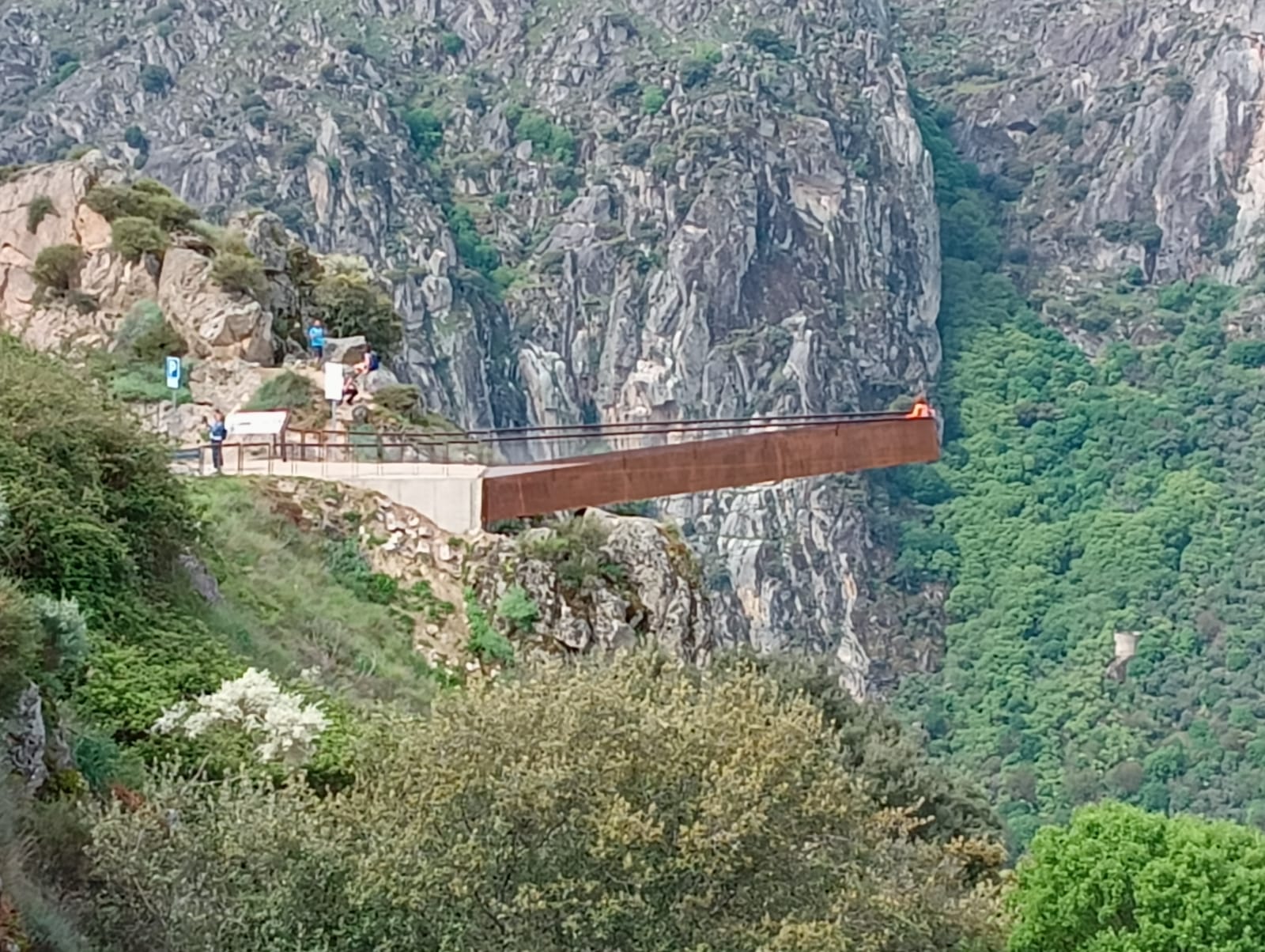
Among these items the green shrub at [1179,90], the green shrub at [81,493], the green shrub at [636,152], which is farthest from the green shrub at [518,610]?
the green shrub at [1179,90]

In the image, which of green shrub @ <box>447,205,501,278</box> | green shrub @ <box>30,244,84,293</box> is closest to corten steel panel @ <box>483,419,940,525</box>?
green shrub @ <box>30,244,84,293</box>

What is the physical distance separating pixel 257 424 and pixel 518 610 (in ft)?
15.7

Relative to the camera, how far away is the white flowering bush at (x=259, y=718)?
51.8 feet

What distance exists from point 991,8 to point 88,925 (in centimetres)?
18227

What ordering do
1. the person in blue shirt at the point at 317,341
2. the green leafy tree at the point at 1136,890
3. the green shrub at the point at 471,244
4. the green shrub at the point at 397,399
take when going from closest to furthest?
the green leafy tree at the point at 1136,890 < the green shrub at the point at 397,399 < the person in blue shirt at the point at 317,341 < the green shrub at the point at 471,244

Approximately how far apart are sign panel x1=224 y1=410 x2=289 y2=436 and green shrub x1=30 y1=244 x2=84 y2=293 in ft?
31.0

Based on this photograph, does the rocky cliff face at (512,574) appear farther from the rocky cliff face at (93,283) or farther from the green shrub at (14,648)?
the green shrub at (14,648)

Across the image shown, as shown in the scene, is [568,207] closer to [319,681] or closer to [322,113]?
[322,113]

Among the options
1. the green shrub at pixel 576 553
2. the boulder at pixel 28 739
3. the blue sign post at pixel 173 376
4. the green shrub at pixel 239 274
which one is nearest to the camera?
the boulder at pixel 28 739

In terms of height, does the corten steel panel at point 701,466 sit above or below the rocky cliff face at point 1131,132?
below

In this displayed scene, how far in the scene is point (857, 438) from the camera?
2583 centimetres

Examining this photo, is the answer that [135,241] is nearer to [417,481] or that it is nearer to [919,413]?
[417,481]

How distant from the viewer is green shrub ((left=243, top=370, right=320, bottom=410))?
28781 mm

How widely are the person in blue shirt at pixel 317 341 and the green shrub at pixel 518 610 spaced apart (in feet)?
31.2
